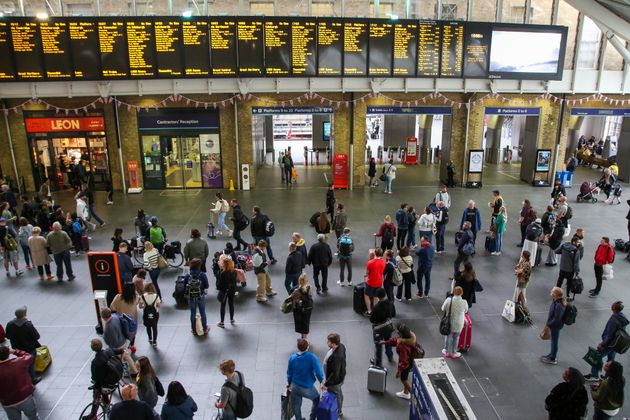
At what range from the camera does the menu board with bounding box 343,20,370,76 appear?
58.5 ft

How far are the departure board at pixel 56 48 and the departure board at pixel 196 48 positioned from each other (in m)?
4.03

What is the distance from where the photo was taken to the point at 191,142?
71.6 feet

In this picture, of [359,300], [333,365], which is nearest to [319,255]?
[359,300]

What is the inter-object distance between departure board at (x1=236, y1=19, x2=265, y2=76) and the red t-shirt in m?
10.7

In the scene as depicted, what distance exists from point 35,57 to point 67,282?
9.50 m

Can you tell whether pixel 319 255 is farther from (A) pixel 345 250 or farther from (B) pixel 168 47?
(B) pixel 168 47

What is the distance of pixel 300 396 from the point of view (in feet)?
22.0

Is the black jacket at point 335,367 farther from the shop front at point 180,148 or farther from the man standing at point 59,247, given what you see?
the shop front at point 180,148

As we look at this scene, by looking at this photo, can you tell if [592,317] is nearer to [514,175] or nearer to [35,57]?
[514,175]

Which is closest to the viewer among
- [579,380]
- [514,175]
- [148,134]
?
[579,380]

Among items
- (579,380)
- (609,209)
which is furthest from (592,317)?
(609,209)

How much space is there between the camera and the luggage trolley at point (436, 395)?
Answer: 16.2 feet

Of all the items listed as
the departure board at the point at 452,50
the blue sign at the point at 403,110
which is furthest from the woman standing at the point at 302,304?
the blue sign at the point at 403,110

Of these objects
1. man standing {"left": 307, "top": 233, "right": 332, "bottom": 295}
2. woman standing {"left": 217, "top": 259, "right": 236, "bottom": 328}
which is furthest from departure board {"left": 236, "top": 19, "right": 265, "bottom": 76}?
woman standing {"left": 217, "top": 259, "right": 236, "bottom": 328}
